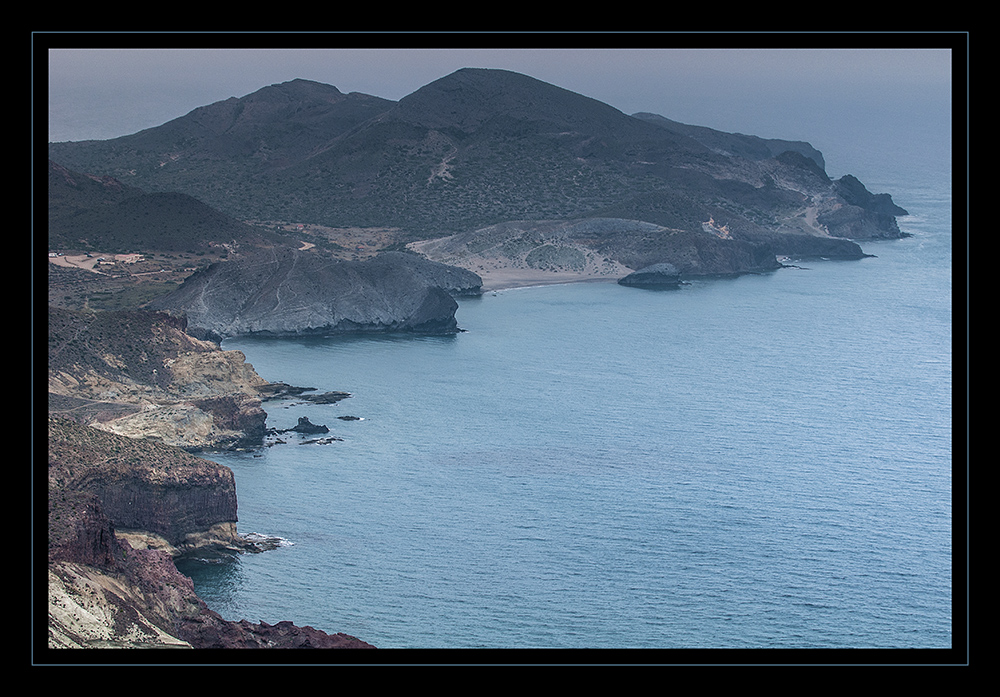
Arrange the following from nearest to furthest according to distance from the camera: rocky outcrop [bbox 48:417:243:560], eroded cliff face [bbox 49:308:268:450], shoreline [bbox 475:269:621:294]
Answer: rocky outcrop [bbox 48:417:243:560], eroded cliff face [bbox 49:308:268:450], shoreline [bbox 475:269:621:294]

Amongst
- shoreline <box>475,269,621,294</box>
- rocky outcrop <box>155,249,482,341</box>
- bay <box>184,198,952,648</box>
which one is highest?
shoreline <box>475,269,621,294</box>

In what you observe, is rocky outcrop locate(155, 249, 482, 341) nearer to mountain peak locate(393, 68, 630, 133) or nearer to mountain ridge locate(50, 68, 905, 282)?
mountain ridge locate(50, 68, 905, 282)

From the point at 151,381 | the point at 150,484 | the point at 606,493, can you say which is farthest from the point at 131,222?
the point at 150,484

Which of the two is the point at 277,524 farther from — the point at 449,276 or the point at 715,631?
the point at 449,276

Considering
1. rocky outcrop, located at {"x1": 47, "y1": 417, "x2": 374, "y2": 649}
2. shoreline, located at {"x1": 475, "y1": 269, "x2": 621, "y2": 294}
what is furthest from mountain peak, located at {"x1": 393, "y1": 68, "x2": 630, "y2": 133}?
rocky outcrop, located at {"x1": 47, "y1": 417, "x2": 374, "y2": 649}

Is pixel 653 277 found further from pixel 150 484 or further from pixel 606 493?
pixel 150 484

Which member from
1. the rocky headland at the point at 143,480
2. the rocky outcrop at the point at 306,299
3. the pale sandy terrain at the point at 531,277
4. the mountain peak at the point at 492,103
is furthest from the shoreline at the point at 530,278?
the mountain peak at the point at 492,103
